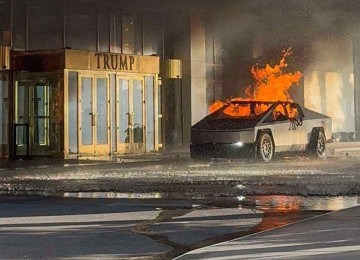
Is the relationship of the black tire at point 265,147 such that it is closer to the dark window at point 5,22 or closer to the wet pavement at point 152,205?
the wet pavement at point 152,205

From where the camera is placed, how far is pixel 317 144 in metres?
25.2

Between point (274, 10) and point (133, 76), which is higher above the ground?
point (274, 10)

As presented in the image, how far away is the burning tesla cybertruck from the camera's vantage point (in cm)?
2273

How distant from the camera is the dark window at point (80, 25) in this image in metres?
31.2

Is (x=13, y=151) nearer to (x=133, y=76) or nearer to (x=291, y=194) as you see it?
(x=133, y=76)

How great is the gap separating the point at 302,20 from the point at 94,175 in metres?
20.0

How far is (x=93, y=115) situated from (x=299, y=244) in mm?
22192

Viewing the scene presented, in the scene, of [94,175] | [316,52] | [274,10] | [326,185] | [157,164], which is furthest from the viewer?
[316,52]

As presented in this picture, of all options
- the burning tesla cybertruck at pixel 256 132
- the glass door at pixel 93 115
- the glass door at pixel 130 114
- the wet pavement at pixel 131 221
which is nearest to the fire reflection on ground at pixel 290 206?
the wet pavement at pixel 131 221

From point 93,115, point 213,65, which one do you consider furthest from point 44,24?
point 213,65

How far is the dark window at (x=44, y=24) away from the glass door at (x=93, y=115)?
1.99m

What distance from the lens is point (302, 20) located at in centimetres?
3688

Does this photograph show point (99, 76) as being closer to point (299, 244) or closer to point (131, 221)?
point (131, 221)

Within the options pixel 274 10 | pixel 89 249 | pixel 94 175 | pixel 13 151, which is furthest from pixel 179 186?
pixel 274 10
